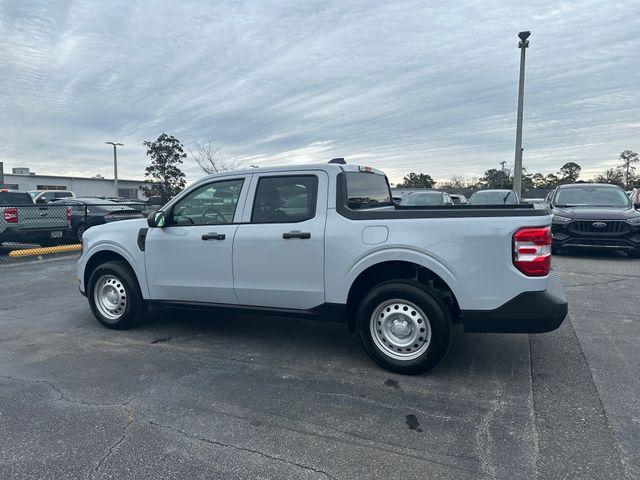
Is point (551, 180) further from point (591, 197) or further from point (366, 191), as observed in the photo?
point (366, 191)

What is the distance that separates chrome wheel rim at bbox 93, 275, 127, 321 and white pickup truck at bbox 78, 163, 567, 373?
0.01 meters

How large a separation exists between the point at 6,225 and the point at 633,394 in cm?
1286

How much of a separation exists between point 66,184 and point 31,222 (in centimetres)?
5548

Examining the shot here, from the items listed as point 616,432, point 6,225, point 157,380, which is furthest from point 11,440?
point 6,225

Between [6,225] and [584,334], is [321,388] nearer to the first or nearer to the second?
[584,334]

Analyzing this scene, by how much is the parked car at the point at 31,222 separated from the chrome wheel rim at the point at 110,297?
7.57 m

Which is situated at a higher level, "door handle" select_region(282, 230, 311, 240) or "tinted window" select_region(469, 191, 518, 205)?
"tinted window" select_region(469, 191, 518, 205)

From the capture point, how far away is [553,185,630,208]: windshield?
35.4 ft

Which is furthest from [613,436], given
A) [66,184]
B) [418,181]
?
[66,184]

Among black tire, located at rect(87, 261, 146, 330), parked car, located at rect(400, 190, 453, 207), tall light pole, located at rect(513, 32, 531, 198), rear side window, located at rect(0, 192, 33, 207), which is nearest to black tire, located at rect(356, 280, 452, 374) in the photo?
black tire, located at rect(87, 261, 146, 330)

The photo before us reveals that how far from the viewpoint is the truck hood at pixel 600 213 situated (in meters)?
9.87

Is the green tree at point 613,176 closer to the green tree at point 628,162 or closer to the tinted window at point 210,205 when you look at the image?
the green tree at point 628,162

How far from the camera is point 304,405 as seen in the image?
11.3 ft

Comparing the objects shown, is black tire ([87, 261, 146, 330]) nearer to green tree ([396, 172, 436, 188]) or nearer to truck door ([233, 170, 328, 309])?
truck door ([233, 170, 328, 309])
